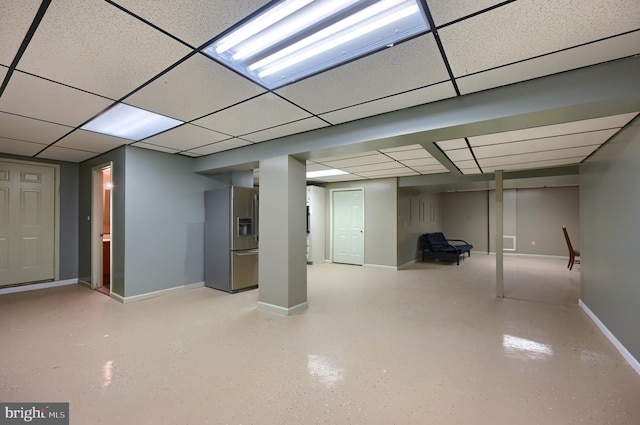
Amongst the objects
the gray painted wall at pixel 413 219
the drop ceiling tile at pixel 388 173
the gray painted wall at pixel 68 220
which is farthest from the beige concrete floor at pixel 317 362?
the gray painted wall at pixel 413 219

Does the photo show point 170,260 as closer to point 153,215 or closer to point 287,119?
point 153,215

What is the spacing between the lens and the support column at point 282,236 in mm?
3564

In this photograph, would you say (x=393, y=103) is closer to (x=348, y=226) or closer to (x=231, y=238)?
(x=231, y=238)

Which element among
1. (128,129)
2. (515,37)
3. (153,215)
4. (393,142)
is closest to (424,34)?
(515,37)

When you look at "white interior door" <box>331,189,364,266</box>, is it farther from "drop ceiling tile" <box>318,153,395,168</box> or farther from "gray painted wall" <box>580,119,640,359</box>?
"gray painted wall" <box>580,119,640,359</box>

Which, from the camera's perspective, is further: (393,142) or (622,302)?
(393,142)

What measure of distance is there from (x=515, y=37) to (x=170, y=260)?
4853mm

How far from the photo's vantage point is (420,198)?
8.34 meters

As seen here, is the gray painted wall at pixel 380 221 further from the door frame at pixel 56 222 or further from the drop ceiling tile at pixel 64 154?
the door frame at pixel 56 222

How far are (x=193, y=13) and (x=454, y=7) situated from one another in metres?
1.30

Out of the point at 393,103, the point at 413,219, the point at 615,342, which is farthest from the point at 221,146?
the point at 413,219

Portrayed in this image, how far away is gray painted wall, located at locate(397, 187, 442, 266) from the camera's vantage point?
276 inches

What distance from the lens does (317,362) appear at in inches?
95.3

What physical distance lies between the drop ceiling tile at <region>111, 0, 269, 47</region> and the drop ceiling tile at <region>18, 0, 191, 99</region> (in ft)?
0.32
